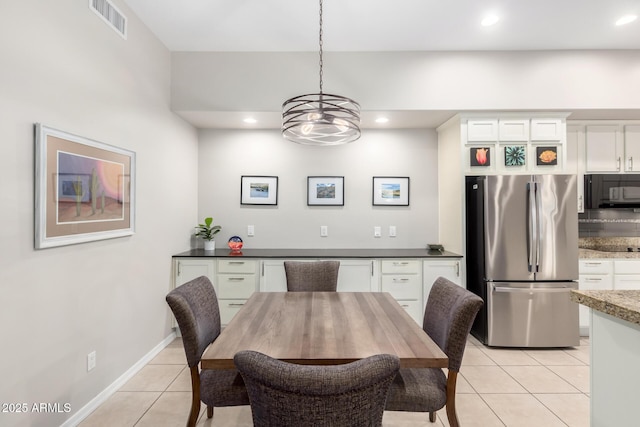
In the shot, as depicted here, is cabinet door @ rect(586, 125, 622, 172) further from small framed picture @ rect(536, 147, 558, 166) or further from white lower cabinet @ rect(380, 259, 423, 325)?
white lower cabinet @ rect(380, 259, 423, 325)

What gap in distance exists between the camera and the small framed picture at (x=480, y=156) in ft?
10.9

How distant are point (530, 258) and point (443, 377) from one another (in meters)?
1.97

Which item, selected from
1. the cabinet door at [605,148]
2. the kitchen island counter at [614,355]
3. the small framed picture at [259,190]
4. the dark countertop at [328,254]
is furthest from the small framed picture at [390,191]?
the kitchen island counter at [614,355]

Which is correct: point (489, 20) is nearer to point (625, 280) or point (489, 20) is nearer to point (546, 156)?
point (546, 156)

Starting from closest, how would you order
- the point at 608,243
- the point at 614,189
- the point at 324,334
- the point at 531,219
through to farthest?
the point at 324,334 → the point at 531,219 → the point at 614,189 → the point at 608,243

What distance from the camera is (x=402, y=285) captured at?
3389mm

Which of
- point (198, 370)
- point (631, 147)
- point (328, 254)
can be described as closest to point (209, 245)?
point (328, 254)

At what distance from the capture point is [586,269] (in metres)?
3.31

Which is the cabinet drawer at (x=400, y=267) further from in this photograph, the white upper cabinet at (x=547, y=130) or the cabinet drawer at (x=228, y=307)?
the white upper cabinet at (x=547, y=130)

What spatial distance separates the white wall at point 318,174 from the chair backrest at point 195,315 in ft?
6.36

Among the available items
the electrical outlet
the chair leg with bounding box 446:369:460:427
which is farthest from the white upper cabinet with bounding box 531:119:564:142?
the electrical outlet

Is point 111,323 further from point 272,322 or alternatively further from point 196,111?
point 196,111

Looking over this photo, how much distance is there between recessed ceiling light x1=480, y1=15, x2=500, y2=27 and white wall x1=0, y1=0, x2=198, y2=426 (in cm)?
294

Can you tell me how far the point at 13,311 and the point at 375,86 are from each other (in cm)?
320
